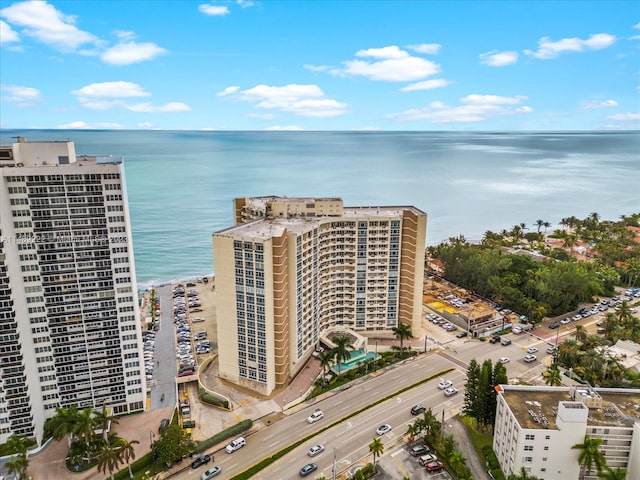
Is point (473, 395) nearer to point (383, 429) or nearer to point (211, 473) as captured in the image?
point (383, 429)

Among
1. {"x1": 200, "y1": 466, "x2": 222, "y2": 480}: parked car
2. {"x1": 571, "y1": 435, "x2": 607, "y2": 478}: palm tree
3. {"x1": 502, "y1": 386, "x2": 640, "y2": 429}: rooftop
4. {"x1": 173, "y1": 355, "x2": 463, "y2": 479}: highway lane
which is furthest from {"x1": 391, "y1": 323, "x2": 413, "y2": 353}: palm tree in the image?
{"x1": 200, "y1": 466, "x2": 222, "y2": 480}: parked car

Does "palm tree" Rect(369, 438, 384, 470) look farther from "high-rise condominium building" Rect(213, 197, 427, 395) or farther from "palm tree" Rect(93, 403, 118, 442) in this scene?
"palm tree" Rect(93, 403, 118, 442)

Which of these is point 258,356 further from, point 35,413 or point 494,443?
point 494,443

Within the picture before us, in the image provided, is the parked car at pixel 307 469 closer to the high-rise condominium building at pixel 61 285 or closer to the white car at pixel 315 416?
the white car at pixel 315 416

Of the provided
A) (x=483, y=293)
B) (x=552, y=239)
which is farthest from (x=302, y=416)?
(x=552, y=239)

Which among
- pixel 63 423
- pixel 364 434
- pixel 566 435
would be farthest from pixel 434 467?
pixel 63 423

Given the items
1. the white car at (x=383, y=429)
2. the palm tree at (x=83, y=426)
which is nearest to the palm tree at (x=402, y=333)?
the white car at (x=383, y=429)
